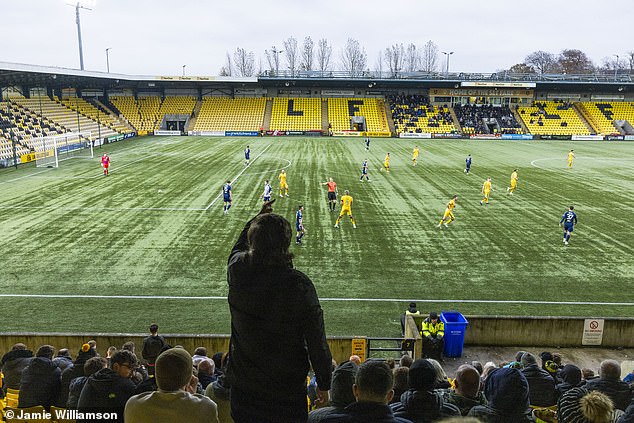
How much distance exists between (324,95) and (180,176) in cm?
4832

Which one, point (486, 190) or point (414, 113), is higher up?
point (414, 113)

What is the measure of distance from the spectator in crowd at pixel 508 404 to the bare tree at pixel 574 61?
164 m

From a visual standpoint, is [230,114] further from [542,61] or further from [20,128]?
[542,61]

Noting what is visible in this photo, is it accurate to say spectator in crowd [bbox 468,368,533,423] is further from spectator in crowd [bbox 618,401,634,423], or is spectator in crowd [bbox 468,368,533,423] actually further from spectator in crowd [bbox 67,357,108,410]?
spectator in crowd [bbox 67,357,108,410]

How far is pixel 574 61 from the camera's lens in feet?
492

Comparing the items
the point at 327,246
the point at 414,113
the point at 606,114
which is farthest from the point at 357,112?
the point at 327,246

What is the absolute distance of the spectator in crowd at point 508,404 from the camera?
174 inches

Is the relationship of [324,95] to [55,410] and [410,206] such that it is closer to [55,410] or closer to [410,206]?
[410,206]

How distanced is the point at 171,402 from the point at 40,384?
3.73 metres

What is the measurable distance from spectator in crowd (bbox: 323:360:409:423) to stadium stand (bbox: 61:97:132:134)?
63.0m

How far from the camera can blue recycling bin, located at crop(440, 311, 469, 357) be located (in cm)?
1035

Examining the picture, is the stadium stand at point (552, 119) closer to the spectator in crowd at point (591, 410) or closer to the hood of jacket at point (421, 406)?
the spectator in crowd at point (591, 410)

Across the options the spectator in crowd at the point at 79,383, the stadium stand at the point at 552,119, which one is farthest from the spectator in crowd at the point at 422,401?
the stadium stand at the point at 552,119

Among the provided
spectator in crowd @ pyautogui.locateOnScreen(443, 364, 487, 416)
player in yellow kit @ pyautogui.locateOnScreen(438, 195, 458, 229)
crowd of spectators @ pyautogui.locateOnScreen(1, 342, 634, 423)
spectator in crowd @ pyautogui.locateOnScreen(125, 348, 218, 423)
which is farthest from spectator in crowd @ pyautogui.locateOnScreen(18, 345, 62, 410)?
player in yellow kit @ pyautogui.locateOnScreen(438, 195, 458, 229)
